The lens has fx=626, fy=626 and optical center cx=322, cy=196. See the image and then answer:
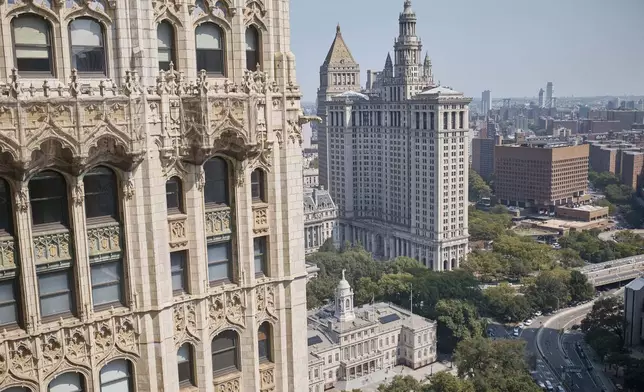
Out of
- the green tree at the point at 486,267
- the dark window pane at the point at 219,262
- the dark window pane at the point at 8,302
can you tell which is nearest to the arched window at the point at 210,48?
the dark window pane at the point at 219,262

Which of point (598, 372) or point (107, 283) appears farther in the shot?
point (598, 372)

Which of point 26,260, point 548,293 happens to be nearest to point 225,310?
point 26,260

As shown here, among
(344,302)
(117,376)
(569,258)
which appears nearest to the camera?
(117,376)

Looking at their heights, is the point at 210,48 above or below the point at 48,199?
above

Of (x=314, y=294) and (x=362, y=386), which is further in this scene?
(x=314, y=294)

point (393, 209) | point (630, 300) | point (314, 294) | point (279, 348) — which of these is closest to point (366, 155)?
point (393, 209)

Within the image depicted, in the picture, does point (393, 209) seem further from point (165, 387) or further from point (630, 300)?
point (165, 387)

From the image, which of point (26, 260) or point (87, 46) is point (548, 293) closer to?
point (87, 46)
